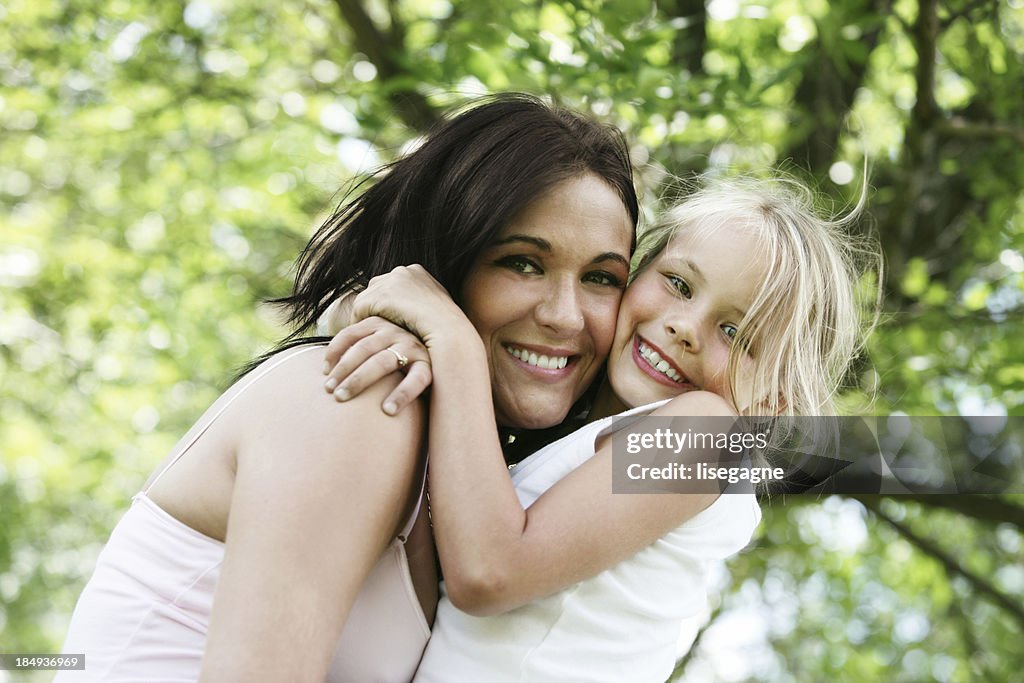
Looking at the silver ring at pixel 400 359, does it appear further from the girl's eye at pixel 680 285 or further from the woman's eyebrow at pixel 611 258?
the girl's eye at pixel 680 285

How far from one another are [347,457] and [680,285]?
1059mm

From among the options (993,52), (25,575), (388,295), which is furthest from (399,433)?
(25,575)

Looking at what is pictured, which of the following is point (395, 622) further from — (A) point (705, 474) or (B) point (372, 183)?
(B) point (372, 183)

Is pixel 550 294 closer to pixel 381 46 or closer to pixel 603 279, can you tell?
pixel 603 279

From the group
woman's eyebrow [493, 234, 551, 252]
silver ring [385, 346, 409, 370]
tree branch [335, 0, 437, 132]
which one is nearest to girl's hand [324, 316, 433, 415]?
silver ring [385, 346, 409, 370]

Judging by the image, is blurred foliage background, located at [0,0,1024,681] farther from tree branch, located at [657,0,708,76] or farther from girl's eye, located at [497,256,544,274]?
girl's eye, located at [497,256,544,274]

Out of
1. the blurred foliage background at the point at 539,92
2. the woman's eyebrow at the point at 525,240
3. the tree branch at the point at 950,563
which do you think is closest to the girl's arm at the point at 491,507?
the woman's eyebrow at the point at 525,240

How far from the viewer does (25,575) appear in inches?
363

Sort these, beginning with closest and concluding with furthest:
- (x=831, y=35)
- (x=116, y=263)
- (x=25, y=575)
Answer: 1. (x=831, y=35)
2. (x=116, y=263)
3. (x=25, y=575)

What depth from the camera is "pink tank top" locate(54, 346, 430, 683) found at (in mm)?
1771

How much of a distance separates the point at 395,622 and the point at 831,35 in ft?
8.42

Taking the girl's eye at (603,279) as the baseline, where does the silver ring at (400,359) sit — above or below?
above

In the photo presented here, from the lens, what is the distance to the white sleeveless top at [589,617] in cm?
196

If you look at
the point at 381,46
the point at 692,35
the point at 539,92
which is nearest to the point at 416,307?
the point at 539,92
